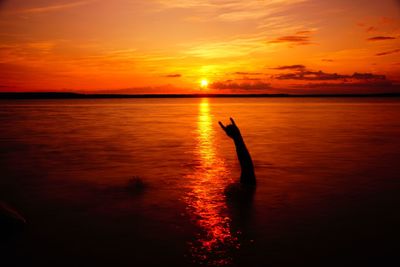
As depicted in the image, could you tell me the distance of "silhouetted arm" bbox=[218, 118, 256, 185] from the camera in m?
14.6

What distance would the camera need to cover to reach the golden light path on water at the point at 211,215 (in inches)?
358

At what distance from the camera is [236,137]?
14602 millimetres

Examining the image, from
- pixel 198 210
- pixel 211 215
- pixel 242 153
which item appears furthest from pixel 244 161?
pixel 211 215

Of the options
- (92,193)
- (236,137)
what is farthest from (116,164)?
(236,137)

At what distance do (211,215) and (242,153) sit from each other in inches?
143

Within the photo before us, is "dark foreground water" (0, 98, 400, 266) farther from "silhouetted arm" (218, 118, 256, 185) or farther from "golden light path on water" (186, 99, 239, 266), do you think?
"silhouetted arm" (218, 118, 256, 185)

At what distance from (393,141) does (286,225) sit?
24.7 m

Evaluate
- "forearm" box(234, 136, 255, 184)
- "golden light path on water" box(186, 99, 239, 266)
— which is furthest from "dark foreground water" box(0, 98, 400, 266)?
"forearm" box(234, 136, 255, 184)

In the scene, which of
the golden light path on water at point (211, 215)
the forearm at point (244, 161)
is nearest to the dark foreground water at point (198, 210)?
the golden light path on water at point (211, 215)

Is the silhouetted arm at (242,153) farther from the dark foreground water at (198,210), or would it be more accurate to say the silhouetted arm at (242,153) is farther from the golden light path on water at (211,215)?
the golden light path on water at (211,215)

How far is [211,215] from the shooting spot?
469 inches

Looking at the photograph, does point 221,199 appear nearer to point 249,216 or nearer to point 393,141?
point 249,216

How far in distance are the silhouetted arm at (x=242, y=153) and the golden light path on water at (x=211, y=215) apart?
1.05 m

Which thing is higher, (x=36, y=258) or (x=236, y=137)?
(x=236, y=137)
